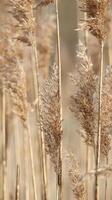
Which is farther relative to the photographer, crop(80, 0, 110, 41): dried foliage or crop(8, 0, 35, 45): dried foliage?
crop(8, 0, 35, 45): dried foliage

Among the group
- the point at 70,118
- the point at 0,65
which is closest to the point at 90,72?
the point at 0,65

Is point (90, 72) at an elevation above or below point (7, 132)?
above

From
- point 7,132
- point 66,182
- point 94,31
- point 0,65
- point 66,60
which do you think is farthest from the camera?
point 66,60

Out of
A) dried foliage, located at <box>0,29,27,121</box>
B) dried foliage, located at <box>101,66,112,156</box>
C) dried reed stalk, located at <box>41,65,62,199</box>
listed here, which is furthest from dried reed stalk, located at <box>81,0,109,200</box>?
dried foliage, located at <box>0,29,27,121</box>

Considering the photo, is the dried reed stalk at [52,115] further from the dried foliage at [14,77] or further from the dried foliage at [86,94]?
the dried foliage at [14,77]

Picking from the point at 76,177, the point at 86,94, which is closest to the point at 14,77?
the point at 86,94

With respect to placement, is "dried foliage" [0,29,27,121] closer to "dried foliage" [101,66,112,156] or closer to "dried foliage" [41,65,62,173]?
"dried foliage" [41,65,62,173]

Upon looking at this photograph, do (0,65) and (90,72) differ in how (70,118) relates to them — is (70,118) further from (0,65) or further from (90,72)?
(90,72)
